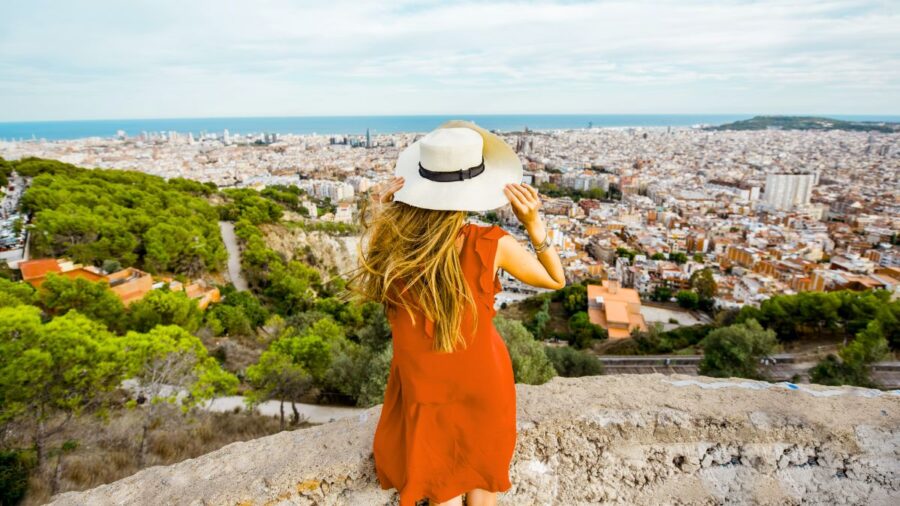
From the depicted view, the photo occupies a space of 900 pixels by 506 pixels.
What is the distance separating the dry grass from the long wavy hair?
439cm

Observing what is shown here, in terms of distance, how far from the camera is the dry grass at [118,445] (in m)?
4.30

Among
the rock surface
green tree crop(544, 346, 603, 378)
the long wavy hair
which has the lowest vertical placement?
green tree crop(544, 346, 603, 378)

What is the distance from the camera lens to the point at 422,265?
1.21m

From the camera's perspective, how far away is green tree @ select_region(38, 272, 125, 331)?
31.0 feet

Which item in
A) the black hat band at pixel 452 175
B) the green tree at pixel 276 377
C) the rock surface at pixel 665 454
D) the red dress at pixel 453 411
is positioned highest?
the black hat band at pixel 452 175

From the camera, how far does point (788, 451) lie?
1.92m

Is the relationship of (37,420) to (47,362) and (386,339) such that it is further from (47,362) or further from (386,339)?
(386,339)

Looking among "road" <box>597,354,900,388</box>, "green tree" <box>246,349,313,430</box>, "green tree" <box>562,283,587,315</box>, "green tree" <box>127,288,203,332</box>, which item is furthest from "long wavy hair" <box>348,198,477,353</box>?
"green tree" <box>562,283,587,315</box>

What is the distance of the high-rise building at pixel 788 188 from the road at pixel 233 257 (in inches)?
2208

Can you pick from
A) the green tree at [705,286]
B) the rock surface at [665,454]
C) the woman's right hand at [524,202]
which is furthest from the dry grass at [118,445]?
the green tree at [705,286]

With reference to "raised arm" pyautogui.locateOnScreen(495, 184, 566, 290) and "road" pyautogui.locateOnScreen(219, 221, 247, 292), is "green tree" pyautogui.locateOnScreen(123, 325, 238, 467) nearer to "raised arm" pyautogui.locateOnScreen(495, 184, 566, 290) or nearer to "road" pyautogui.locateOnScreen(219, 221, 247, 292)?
→ "raised arm" pyautogui.locateOnScreen(495, 184, 566, 290)

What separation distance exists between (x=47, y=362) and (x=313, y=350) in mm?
4100

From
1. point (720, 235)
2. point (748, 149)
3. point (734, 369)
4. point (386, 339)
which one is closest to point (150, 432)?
point (386, 339)

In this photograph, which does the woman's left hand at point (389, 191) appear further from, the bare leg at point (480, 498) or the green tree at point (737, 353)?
the green tree at point (737, 353)
